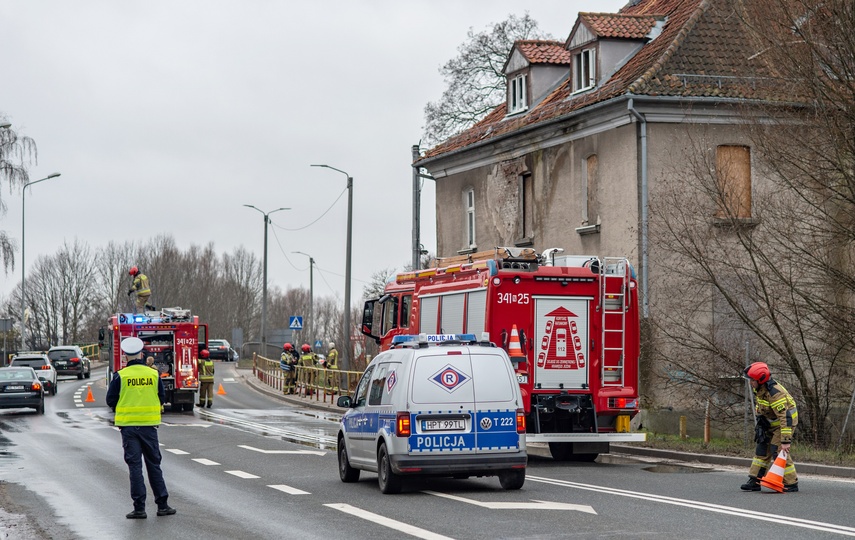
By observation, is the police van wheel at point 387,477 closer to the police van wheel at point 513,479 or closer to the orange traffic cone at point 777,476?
the police van wheel at point 513,479

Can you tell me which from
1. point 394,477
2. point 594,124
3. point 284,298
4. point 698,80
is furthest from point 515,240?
point 284,298

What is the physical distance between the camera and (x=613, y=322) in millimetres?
19953

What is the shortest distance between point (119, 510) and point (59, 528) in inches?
58.9

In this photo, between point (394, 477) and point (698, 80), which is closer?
point (394, 477)

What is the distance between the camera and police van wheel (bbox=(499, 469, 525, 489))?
14.8m

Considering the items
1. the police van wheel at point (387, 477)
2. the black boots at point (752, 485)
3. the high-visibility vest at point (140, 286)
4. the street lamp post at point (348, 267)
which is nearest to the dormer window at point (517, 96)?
the street lamp post at point (348, 267)

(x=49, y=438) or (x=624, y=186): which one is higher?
(x=624, y=186)

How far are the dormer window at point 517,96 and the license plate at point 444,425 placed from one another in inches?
893

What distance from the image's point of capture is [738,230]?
77.5 feet

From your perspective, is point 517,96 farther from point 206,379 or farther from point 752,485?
point 752,485

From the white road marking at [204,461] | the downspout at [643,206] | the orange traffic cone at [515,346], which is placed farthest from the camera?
the downspout at [643,206]

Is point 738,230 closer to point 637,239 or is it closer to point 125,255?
point 637,239

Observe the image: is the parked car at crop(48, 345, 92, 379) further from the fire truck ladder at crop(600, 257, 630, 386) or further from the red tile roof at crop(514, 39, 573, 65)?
the fire truck ladder at crop(600, 257, 630, 386)

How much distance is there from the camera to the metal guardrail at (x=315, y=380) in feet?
128
